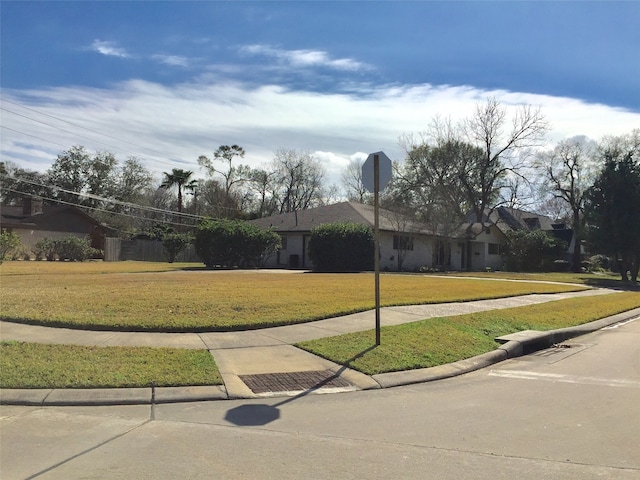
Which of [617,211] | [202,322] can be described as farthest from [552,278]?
[202,322]

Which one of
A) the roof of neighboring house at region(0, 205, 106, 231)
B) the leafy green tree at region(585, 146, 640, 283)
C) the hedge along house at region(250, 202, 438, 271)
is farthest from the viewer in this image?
the roof of neighboring house at region(0, 205, 106, 231)

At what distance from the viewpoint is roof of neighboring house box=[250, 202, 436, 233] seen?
39.6 metres

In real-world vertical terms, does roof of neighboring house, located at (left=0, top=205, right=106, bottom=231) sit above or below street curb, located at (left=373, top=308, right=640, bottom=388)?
above

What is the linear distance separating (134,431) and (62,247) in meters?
40.3

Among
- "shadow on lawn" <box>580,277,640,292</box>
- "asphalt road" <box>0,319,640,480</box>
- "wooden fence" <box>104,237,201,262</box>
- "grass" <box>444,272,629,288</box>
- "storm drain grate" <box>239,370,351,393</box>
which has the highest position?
"wooden fence" <box>104,237,201,262</box>

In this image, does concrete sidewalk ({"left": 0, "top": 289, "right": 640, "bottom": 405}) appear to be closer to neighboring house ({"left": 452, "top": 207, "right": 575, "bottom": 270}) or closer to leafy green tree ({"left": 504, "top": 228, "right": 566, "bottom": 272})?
neighboring house ({"left": 452, "top": 207, "right": 575, "bottom": 270})

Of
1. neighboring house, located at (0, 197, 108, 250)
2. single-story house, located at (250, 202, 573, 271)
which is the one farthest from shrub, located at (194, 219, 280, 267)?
neighboring house, located at (0, 197, 108, 250)

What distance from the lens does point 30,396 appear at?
20.5ft

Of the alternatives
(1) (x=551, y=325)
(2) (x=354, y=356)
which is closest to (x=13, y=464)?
(2) (x=354, y=356)

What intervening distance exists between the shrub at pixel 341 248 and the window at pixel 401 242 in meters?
6.35

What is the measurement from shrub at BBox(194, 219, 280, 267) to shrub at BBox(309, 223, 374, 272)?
3265mm

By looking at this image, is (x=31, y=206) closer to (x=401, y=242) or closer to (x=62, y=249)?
(x=62, y=249)

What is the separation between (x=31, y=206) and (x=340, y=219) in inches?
1228

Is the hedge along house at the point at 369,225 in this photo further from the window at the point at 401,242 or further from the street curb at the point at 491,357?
the street curb at the point at 491,357
